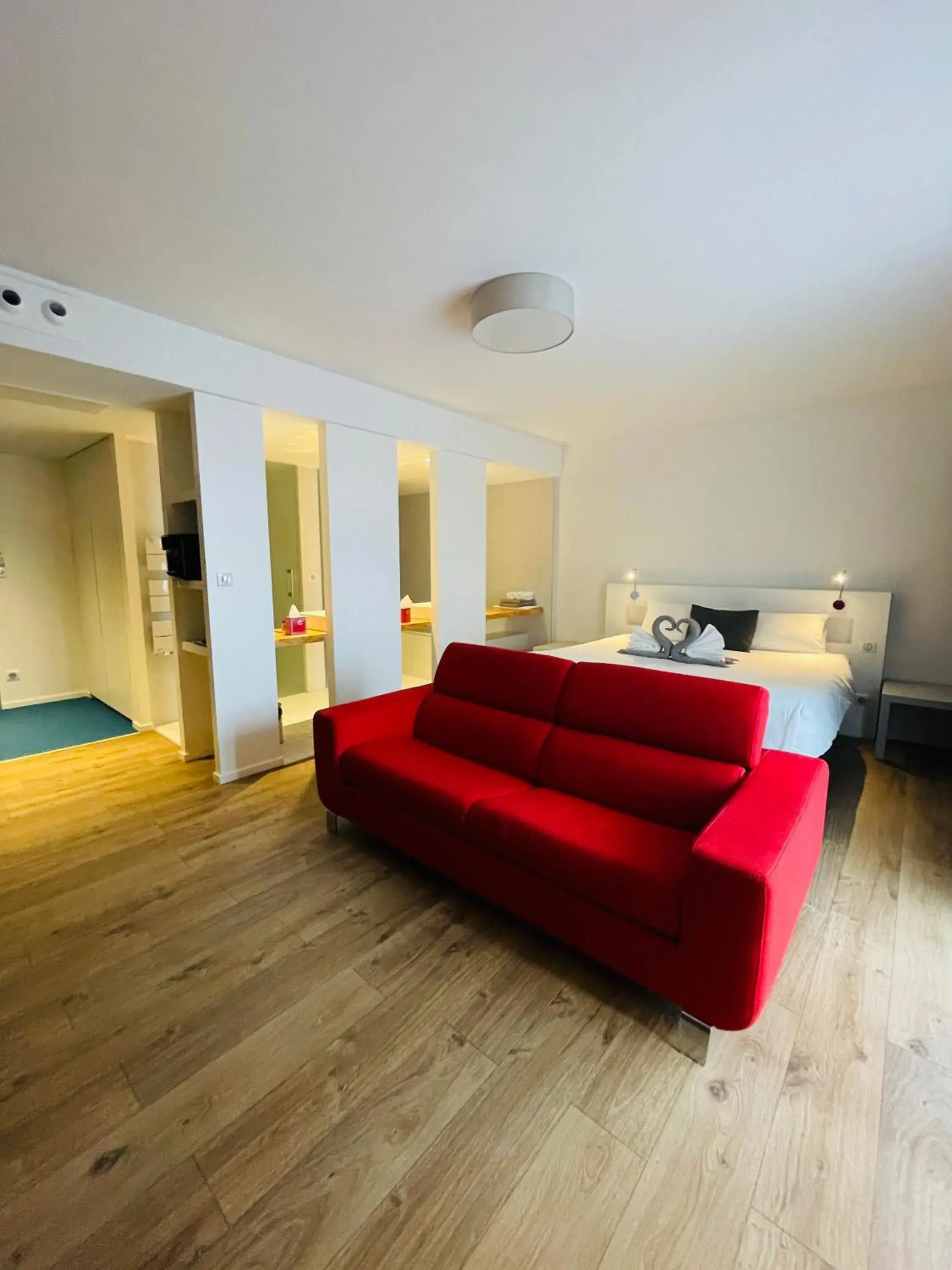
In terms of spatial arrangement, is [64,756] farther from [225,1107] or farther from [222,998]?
[225,1107]

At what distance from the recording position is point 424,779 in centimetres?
212

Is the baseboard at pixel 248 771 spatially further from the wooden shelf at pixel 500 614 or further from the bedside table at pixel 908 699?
the bedside table at pixel 908 699

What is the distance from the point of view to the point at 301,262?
2.14 meters

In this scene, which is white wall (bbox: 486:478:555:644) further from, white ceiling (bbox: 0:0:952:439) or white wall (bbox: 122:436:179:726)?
white wall (bbox: 122:436:179:726)

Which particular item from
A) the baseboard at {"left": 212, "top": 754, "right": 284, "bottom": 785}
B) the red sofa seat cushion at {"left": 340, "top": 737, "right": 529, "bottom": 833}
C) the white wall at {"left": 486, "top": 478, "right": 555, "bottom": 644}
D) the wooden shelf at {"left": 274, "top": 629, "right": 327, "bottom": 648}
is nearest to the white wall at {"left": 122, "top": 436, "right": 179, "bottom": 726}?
the wooden shelf at {"left": 274, "top": 629, "right": 327, "bottom": 648}

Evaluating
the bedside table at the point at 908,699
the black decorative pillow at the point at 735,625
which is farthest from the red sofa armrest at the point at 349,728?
the bedside table at the point at 908,699

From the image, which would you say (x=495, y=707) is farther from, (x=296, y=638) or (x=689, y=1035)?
(x=296, y=638)

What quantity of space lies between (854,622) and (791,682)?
1.49m

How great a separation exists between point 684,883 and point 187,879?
6.68 feet

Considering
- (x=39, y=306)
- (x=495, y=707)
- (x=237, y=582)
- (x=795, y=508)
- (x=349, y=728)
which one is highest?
(x=39, y=306)

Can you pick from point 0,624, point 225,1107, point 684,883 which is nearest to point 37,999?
point 225,1107

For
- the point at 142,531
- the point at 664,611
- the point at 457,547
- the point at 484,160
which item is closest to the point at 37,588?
the point at 142,531

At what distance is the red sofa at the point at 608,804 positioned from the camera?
1.34 meters

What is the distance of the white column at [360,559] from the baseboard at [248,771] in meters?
0.56
